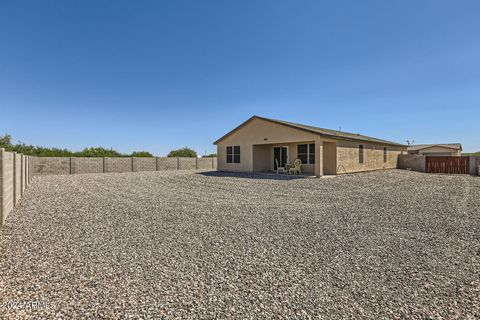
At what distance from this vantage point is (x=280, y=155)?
18047 mm

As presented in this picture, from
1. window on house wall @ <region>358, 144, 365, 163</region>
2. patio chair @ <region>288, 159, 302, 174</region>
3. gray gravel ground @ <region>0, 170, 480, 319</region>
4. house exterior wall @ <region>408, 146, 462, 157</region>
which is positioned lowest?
gray gravel ground @ <region>0, 170, 480, 319</region>

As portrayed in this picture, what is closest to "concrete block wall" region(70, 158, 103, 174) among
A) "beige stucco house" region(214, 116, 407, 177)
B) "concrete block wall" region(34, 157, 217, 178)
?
"concrete block wall" region(34, 157, 217, 178)

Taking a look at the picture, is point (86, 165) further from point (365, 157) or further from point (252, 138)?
point (365, 157)

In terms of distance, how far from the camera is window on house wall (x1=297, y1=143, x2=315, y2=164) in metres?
15.8

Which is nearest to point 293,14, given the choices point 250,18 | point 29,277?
point 250,18

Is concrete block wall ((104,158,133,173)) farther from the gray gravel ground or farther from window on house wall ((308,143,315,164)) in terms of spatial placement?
window on house wall ((308,143,315,164))

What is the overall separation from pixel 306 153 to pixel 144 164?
16665 mm

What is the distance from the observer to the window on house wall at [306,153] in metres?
15.8

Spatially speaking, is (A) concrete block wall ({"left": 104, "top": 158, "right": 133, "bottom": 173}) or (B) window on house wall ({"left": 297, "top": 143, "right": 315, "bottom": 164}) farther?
(A) concrete block wall ({"left": 104, "top": 158, "right": 133, "bottom": 173})

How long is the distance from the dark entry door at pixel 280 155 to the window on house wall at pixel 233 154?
121 inches

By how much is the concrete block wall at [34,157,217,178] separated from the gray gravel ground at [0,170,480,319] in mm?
15878

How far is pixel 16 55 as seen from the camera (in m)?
10.5

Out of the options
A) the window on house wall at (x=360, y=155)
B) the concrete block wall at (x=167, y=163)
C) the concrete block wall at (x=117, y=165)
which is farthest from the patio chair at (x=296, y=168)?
the concrete block wall at (x=117, y=165)

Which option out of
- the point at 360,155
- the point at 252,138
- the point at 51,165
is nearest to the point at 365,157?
the point at 360,155
